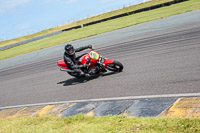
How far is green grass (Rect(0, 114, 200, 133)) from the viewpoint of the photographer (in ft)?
13.8

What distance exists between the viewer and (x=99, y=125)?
5023 millimetres

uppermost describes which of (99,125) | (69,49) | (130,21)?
(130,21)

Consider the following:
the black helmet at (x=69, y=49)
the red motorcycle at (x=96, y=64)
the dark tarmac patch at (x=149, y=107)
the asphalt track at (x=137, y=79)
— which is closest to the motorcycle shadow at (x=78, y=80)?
the asphalt track at (x=137, y=79)

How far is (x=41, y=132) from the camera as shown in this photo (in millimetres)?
5391

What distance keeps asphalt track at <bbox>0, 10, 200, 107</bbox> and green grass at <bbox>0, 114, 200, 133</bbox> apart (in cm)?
161

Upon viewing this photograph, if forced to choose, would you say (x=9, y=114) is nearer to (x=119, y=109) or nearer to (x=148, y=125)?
(x=119, y=109)

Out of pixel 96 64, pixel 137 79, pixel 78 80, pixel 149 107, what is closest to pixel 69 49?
pixel 96 64

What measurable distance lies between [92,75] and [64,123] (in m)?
3.99

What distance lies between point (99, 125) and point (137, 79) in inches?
124

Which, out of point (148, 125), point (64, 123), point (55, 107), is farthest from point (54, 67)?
point (148, 125)

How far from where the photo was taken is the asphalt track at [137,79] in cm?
681

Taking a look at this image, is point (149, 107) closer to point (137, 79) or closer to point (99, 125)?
point (99, 125)

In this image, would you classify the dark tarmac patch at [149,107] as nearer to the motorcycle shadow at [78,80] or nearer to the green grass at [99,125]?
the green grass at [99,125]

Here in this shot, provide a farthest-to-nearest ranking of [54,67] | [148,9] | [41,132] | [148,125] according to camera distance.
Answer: [148,9] < [54,67] < [41,132] < [148,125]
